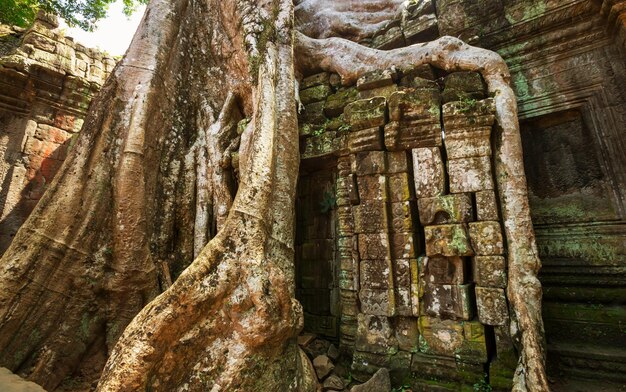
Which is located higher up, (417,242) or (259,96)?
(259,96)

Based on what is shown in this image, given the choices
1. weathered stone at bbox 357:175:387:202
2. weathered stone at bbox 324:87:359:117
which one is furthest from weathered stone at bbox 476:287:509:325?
weathered stone at bbox 324:87:359:117

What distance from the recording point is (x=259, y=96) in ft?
10.5

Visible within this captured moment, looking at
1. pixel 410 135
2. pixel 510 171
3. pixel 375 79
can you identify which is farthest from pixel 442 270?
pixel 375 79

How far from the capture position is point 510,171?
2.79 metres

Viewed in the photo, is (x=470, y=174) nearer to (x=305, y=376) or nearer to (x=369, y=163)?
(x=369, y=163)

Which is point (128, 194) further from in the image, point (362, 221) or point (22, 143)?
point (22, 143)

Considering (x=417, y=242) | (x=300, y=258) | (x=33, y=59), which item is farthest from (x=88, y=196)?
(x=33, y=59)

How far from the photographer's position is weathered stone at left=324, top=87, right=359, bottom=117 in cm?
382

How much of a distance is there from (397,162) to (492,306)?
1422mm

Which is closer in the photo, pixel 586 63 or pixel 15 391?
pixel 15 391

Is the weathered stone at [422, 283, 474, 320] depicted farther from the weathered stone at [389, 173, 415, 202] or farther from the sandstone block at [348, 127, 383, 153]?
the sandstone block at [348, 127, 383, 153]

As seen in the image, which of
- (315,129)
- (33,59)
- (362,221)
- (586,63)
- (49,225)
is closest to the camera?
(49,225)

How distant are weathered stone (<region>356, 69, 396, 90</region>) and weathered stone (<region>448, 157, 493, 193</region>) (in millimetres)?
1133

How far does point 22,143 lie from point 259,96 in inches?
163
